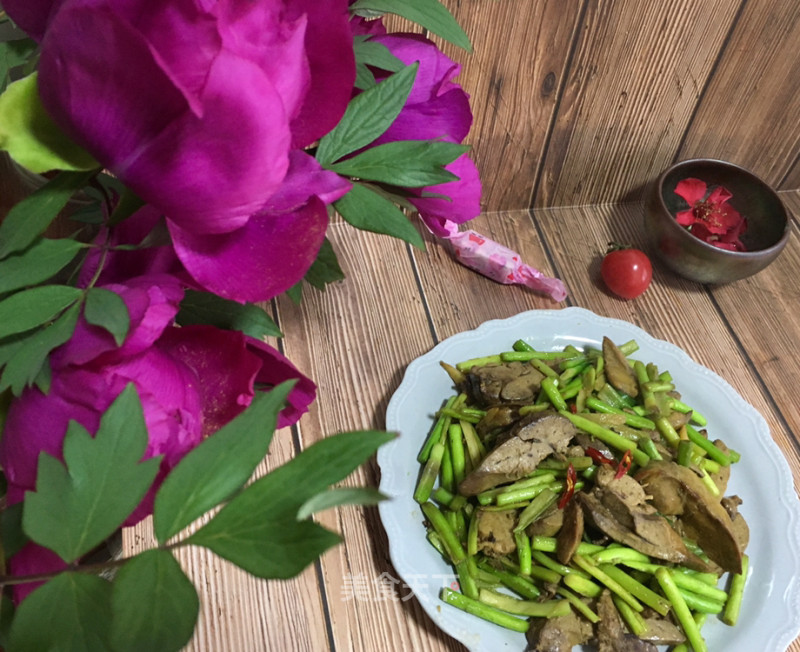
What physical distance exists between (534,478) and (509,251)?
337 millimetres

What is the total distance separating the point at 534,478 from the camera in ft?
2.34

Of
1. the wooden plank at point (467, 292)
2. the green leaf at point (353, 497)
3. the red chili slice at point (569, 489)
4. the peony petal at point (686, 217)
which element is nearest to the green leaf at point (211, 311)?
the green leaf at point (353, 497)

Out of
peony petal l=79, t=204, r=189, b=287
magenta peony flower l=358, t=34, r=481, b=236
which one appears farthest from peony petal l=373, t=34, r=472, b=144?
peony petal l=79, t=204, r=189, b=287

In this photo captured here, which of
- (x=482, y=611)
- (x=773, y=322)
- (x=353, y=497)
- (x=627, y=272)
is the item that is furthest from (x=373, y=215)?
(x=773, y=322)

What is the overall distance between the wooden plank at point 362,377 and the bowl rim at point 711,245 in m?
0.36

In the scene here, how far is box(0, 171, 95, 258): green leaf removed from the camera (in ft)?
0.65

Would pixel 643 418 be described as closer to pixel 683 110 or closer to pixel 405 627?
pixel 405 627

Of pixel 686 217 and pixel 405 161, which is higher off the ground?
pixel 405 161

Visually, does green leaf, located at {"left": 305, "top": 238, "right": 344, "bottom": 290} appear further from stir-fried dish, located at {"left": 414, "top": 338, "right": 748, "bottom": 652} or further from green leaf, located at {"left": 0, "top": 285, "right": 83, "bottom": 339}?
stir-fried dish, located at {"left": 414, "top": 338, "right": 748, "bottom": 652}

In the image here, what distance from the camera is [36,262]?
0.68 feet

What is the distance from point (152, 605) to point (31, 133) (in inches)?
5.1

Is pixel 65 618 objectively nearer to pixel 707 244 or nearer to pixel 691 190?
pixel 707 244

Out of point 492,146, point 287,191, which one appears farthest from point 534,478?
point 287,191

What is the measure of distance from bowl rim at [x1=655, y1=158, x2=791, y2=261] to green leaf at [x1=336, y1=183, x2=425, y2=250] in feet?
2.56
